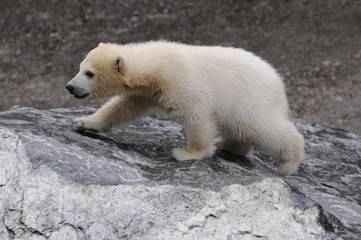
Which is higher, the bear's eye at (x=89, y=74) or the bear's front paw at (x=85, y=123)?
the bear's eye at (x=89, y=74)


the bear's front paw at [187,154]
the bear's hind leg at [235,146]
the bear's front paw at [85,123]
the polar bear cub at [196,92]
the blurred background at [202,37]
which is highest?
the polar bear cub at [196,92]

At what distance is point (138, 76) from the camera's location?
5.69m

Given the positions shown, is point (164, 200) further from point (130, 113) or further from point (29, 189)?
point (130, 113)

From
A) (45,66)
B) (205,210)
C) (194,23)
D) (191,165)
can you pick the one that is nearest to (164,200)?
(205,210)

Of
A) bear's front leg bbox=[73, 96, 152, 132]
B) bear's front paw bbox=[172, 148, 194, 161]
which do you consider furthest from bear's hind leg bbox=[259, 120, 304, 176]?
bear's front leg bbox=[73, 96, 152, 132]

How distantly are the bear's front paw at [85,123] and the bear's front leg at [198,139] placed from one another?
0.84 meters

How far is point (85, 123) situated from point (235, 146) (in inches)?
58.7

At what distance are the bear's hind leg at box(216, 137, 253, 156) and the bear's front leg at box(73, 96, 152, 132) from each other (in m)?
0.85

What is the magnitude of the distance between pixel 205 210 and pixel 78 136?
1.65 meters

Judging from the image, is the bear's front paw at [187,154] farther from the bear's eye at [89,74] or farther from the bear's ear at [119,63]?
the bear's eye at [89,74]

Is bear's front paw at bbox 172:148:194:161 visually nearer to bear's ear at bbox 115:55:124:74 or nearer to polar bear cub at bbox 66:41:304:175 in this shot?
polar bear cub at bbox 66:41:304:175

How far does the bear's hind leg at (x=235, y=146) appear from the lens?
6.20 meters

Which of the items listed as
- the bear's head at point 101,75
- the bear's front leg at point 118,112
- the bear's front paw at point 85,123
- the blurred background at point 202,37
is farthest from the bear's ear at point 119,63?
the blurred background at point 202,37

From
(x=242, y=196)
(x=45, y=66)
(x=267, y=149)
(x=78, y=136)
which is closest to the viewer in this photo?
(x=242, y=196)
